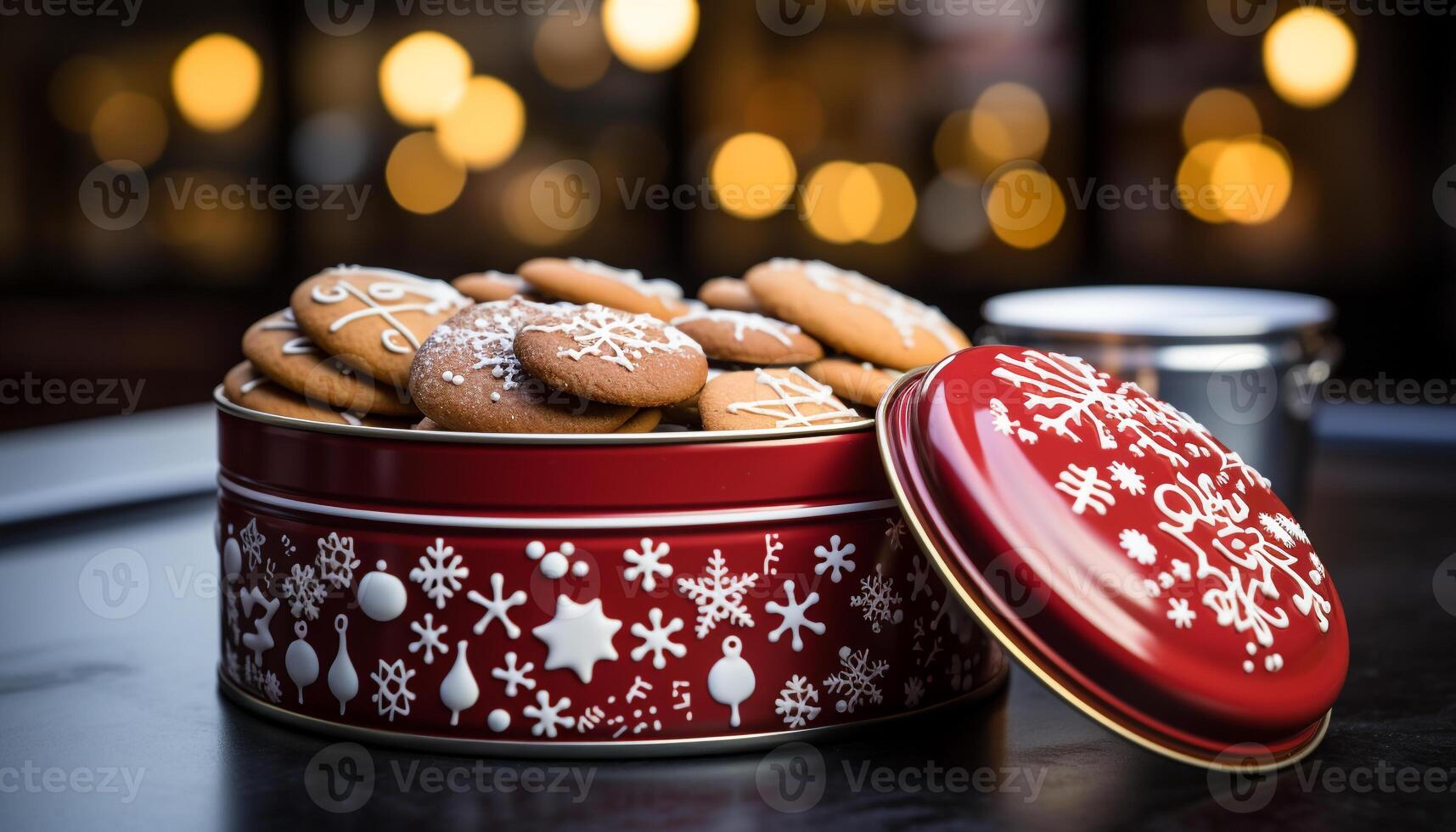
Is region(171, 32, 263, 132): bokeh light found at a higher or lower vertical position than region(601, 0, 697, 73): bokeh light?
lower

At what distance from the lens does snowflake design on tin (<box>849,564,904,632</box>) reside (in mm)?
1034

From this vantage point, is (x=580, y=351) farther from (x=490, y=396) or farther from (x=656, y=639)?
(x=656, y=639)

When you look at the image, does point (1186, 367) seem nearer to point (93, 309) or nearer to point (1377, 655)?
point (1377, 655)

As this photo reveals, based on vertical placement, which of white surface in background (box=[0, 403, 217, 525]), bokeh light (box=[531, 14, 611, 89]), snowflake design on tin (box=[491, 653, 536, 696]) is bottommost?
white surface in background (box=[0, 403, 217, 525])

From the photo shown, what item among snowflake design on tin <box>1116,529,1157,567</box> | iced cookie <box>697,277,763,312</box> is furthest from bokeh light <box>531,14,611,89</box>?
snowflake design on tin <box>1116,529,1157,567</box>

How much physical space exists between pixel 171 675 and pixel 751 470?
0.58 meters

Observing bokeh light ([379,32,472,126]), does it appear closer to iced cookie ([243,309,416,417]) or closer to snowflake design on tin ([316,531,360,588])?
iced cookie ([243,309,416,417])

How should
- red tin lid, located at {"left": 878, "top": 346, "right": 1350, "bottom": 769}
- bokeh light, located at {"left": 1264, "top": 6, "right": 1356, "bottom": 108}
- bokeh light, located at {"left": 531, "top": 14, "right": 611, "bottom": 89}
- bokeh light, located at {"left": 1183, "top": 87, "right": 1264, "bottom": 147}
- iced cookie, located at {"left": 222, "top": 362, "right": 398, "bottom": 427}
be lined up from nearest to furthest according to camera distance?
1. red tin lid, located at {"left": 878, "top": 346, "right": 1350, "bottom": 769}
2. iced cookie, located at {"left": 222, "top": 362, "right": 398, "bottom": 427}
3. bokeh light, located at {"left": 1264, "top": 6, "right": 1356, "bottom": 108}
4. bokeh light, located at {"left": 1183, "top": 87, "right": 1264, "bottom": 147}
5. bokeh light, located at {"left": 531, "top": 14, "right": 611, "bottom": 89}

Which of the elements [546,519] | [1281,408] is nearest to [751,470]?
[546,519]

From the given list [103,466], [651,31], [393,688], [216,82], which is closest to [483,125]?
[651,31]

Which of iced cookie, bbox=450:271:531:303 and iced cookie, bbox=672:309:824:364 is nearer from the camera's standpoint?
iced cookie, bbox=672:309:824:364

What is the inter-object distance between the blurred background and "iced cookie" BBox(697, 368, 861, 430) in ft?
8.92

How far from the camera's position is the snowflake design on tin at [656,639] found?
0.98 m

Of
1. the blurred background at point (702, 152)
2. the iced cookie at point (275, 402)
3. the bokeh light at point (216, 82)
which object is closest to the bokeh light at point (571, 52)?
the blurred background at point (702, 152)
